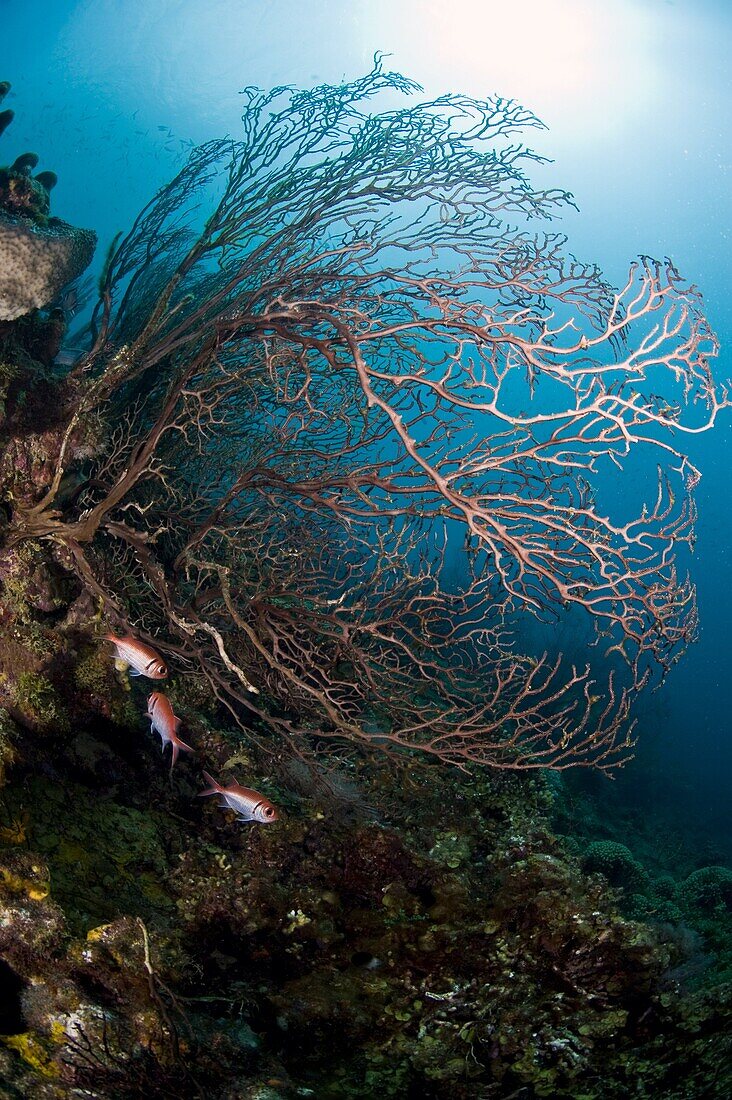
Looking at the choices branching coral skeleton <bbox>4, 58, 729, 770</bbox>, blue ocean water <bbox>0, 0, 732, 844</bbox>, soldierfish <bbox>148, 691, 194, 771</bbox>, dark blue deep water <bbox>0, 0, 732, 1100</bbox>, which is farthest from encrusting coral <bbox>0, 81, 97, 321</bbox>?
blue ocean water <bbox>0, 0, 732, 844</bbox>

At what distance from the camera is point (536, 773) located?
16.9 ft

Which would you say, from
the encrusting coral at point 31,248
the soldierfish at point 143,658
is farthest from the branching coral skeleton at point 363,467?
the encrusting coral at point 31,248

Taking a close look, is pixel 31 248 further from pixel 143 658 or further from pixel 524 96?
pixel 524 96

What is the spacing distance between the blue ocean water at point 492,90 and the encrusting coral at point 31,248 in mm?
33616

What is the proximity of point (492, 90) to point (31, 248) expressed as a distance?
62315 millimetres

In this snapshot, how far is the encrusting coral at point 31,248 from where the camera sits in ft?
11.1

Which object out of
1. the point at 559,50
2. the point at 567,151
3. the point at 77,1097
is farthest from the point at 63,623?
the point at 567,151

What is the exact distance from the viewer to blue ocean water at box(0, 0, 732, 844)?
125 ft

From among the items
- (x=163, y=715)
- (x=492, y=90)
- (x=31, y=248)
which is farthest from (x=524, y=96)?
(x=163, y=715)

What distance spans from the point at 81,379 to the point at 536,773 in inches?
202

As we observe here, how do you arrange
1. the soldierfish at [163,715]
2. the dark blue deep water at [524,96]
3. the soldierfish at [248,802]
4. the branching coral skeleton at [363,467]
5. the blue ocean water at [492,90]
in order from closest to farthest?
the soldierfish at [163,715] → the soldierfish at [248,802] → the branching coral skeleton at [363,467] → the dark blue deep water at [524,96] → the blue ocean water at [492,90]

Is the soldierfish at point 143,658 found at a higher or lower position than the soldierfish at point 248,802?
higher

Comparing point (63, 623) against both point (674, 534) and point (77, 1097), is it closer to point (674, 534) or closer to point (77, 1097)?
point (77, 1097)

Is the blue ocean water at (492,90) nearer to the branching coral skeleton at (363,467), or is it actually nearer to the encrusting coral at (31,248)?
the branching coral skeleton at (363,467)
